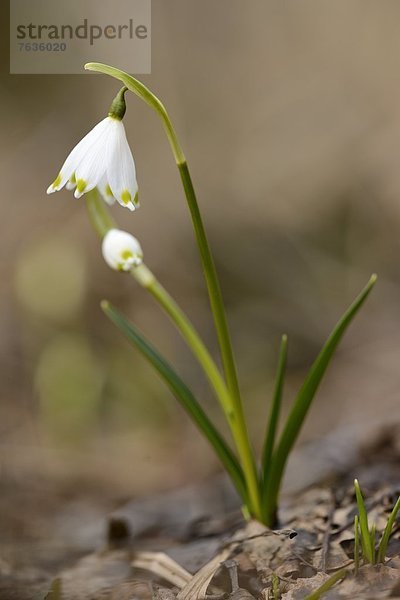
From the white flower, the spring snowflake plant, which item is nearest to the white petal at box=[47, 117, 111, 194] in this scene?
the spring snowflake plant

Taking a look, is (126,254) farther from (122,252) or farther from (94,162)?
(94,162)

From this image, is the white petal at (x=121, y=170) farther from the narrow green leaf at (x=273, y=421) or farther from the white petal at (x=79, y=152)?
the narrow green leaf at (x=273, y=421)

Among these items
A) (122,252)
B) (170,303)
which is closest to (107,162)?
(122,252)

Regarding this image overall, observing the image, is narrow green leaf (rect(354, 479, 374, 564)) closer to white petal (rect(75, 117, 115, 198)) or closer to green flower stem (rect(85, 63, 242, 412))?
green flower stem (rect(85, 63, 242, 412))

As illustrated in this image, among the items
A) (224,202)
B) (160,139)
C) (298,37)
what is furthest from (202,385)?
(298,37)

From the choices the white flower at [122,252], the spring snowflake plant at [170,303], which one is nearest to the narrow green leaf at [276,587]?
the spring snowflake plant at [170,303]

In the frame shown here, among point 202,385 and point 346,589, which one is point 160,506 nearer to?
point 202,385

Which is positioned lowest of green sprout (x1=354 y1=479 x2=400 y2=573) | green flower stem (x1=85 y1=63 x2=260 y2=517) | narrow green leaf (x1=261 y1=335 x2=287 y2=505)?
green sprout (x1=354 y1=479 x2=400 y2=573)
